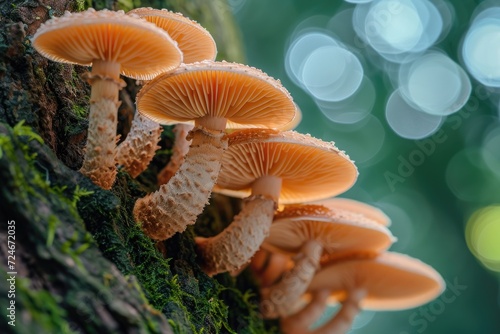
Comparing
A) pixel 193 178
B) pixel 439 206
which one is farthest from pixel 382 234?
pixel 439 206

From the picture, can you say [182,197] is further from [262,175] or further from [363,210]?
[363,210]

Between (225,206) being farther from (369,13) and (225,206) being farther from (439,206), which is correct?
(369,13)

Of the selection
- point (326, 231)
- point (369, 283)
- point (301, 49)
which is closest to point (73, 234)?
point (326, 231)

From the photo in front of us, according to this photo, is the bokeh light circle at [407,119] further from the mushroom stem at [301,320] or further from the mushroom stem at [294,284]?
the mushroom stem at [294,284]

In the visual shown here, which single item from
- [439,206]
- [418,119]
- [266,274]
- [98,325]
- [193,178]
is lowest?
[98,325]

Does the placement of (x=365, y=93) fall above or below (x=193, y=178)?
above

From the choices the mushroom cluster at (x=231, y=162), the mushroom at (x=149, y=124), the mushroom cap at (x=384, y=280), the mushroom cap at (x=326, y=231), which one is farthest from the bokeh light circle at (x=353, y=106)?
the mushroom at (x=149, y=124)

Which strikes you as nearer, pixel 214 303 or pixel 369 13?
pixel 214 303
